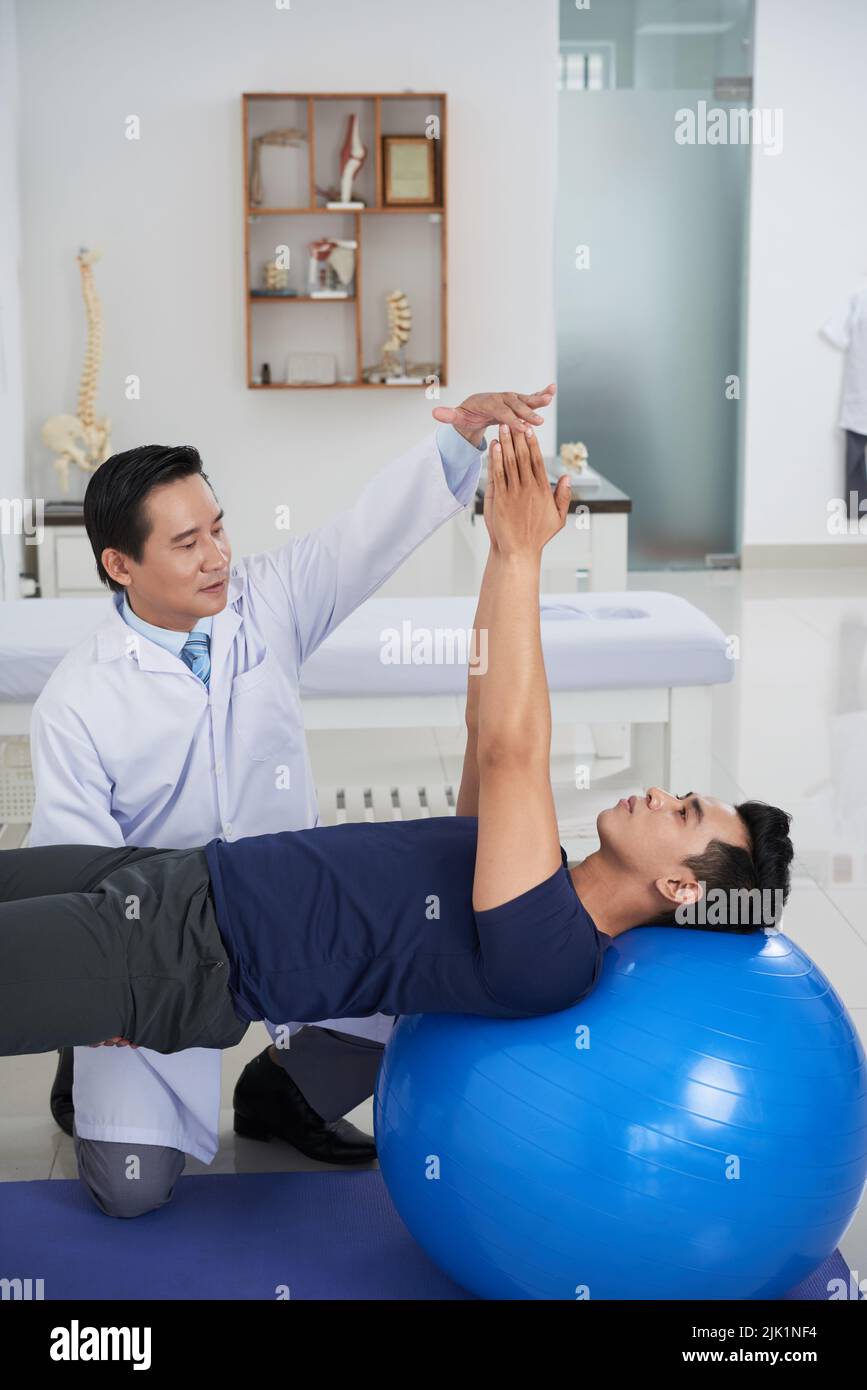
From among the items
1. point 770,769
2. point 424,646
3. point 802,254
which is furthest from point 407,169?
point 424,646

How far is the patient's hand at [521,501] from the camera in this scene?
1547mm

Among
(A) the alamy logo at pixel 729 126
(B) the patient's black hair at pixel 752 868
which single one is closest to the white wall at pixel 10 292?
(A) the alamy logo at pixel 729 126

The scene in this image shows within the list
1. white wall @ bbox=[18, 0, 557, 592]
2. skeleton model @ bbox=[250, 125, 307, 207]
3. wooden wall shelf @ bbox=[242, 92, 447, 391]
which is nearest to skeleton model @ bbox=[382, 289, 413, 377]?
wooden wall shelf @ bbox=[242, 92, 447, 391]

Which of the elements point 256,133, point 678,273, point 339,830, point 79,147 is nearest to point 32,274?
point 79,147

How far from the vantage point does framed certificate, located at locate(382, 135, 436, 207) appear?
528 centimetres

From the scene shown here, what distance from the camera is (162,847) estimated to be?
1.97m

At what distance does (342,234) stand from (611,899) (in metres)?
4.22

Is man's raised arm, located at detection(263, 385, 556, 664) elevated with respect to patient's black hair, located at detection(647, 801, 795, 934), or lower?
elevated

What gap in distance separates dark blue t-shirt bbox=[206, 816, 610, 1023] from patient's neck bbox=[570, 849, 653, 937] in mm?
33

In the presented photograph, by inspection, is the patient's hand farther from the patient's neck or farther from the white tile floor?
the white tile floor

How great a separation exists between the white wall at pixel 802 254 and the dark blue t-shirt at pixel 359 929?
495 centimetres

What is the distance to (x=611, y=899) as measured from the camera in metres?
1.69

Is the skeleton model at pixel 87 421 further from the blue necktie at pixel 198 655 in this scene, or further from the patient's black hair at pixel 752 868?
the patient's black hair at pixel 752 868
